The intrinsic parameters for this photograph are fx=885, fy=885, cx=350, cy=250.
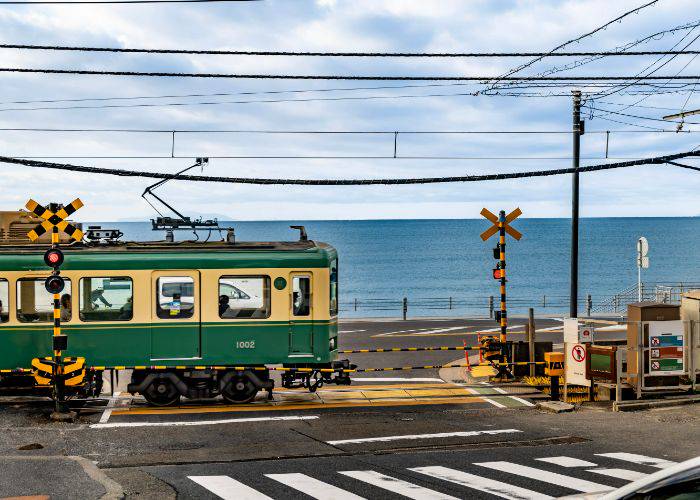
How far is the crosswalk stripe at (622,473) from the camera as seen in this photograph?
39.9 feet

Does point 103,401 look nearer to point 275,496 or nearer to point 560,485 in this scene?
point 275,496

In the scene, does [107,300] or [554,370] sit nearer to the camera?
[107,300]

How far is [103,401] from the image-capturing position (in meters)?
19.7

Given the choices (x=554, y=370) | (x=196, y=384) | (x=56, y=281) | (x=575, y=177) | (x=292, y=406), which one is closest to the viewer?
(x=56, y=281)

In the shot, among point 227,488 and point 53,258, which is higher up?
point 53,258

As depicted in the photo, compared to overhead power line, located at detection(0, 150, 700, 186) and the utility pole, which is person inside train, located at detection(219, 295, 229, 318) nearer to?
overhead power line, located at detection(0, 150, 700, 186)

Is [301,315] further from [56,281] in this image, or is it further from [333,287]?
[56,281]

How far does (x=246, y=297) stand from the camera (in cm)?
1917

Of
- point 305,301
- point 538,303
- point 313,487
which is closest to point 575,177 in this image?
point 305,301


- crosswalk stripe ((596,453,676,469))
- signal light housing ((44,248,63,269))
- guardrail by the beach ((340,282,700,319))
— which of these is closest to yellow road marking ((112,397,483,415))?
signal light housing ((44,248,63,269))

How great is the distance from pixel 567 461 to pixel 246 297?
27.3 ft

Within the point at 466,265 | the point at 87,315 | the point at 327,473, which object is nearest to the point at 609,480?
the point at 327,473

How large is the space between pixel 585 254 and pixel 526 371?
181087mm

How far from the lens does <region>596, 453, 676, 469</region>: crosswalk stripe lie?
13016mm
